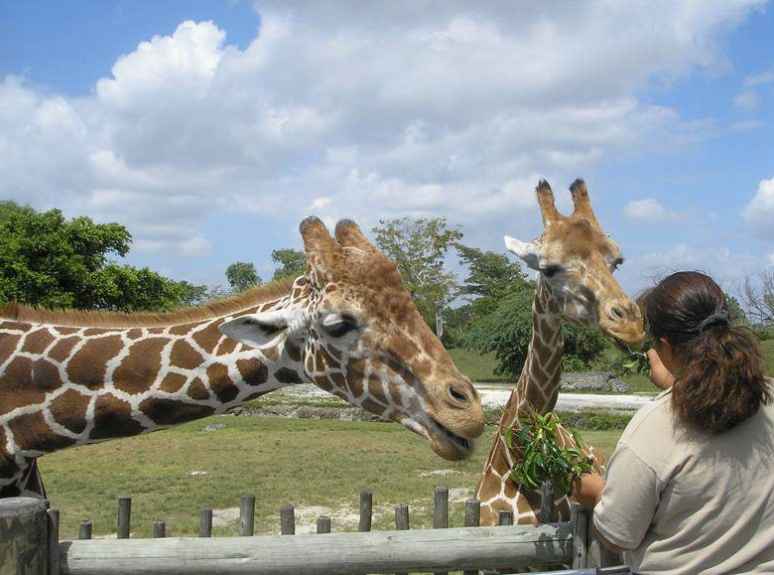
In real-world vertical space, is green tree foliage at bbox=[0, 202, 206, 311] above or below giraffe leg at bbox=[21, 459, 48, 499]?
above

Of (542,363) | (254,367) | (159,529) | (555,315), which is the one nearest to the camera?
(254,367)

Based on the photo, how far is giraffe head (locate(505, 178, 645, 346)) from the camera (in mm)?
4746

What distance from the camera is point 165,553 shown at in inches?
121

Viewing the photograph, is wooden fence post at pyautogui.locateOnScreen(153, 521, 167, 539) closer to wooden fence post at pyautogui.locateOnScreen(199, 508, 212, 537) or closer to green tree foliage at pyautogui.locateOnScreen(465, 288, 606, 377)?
wooden fence post at pyautogui.locateOnScreen(199, 508, 212, 537)

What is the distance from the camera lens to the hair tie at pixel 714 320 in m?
2.38

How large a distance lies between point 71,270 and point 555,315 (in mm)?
20401

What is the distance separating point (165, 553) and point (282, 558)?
51 centimetres

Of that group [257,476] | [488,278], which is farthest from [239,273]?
[257,476]

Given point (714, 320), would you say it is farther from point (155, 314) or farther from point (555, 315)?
point (155, 314)

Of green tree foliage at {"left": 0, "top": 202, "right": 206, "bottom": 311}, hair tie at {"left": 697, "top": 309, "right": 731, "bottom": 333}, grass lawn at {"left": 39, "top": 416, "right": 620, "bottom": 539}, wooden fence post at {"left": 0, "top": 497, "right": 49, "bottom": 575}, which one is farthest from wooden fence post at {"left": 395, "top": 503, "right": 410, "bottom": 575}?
green tree foliage at {"left": 0, "top": 202, "right": 206, "bottom": 311}

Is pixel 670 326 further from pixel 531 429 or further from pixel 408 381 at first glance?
pixel 408 381

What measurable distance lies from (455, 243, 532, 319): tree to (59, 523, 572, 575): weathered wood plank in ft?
152

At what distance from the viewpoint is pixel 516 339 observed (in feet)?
105

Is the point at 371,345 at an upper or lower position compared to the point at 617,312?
lower
